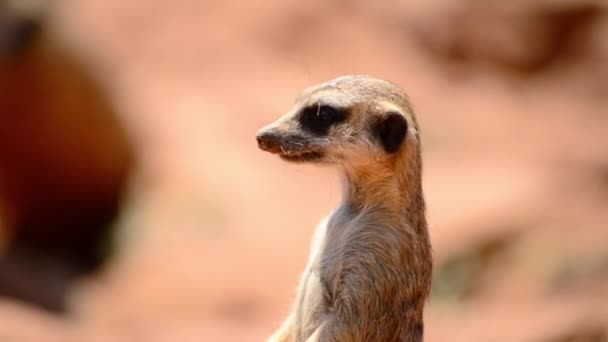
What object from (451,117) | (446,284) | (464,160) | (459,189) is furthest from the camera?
(451,117)

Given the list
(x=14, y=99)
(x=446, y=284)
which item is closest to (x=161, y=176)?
(x=14, y=99)

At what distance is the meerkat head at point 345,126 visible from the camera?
157 inches

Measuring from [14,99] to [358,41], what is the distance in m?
5.53

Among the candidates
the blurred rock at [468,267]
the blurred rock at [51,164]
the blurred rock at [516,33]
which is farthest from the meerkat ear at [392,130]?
the blurred rock at [516,33]

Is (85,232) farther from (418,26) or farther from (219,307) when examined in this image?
(418,26)

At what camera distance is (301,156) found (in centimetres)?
402

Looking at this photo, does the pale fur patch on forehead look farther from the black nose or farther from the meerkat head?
the black nose

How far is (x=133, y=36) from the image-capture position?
14.7 m

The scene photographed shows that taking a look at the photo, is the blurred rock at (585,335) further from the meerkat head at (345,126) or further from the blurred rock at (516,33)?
the blurred rock at (516,33)

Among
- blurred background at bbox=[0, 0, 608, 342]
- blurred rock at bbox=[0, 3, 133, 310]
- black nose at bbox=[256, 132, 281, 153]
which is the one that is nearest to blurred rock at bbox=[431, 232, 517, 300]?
blurred background at bbox=[0, 0, 608, 342]

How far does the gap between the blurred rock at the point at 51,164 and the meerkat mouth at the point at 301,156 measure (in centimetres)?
589

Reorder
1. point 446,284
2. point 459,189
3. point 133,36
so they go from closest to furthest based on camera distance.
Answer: point 446,284 → point 459,189 → point 133,36

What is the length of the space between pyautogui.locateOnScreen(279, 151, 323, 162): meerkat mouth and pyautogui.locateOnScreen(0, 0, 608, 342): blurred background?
2285 mm

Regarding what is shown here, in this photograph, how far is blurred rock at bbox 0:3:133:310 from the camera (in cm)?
1004
